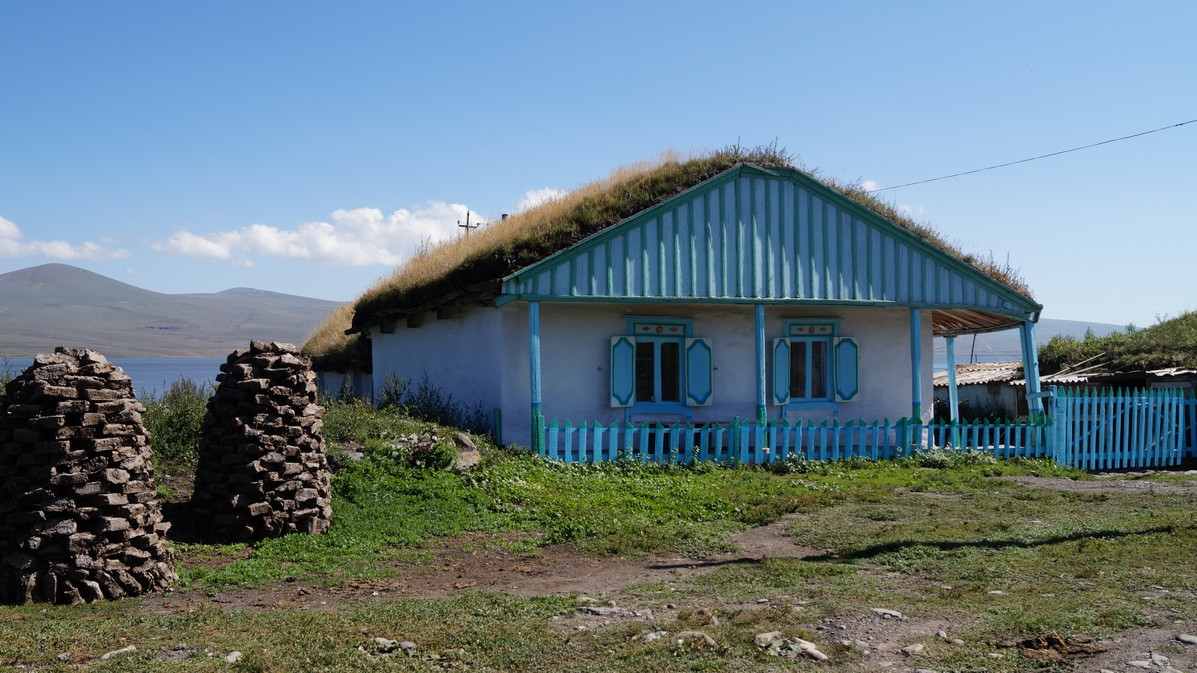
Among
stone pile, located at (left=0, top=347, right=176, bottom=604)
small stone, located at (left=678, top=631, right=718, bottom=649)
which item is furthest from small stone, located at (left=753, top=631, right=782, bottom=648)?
stone pile, located at (left=0, top=347, right=176, bottom=604)

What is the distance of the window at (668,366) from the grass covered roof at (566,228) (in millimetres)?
2171

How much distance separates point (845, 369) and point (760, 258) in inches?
126

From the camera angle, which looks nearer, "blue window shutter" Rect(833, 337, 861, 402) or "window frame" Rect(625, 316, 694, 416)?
"window frame" Rect(625, 316, 694, 416)

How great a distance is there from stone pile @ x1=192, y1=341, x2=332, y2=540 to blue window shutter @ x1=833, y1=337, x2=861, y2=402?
10.8m

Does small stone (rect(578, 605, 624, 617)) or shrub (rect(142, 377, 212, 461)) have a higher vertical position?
shrub (rect(142, 377, 212, 461))

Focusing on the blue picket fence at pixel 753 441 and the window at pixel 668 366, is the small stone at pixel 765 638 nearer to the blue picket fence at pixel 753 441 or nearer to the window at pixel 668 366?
the blue picket fence at pixel 753 441

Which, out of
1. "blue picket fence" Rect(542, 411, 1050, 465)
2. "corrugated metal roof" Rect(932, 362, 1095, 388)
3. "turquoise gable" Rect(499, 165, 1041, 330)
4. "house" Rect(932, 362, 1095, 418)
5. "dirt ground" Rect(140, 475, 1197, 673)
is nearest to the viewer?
"dirt ground" Rect(140, 475, 1197, 673)

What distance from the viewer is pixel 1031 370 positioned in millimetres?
18203

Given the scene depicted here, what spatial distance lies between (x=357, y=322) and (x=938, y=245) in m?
12.4

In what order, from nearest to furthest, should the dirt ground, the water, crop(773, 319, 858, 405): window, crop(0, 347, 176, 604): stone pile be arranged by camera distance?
the dirt ground, crop(0, 347, 176, 604): stone pile, the water, crop(773, 319, 858, 405): window

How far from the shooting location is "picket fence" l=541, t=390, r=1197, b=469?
15.4 m

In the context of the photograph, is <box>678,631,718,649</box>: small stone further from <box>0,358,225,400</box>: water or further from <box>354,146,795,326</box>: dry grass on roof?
<box>354,146,795,326</box>: dry grass on roof

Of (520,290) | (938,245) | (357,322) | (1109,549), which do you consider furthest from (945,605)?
(357,322)

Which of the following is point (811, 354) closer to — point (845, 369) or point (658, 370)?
point (845, 369)
